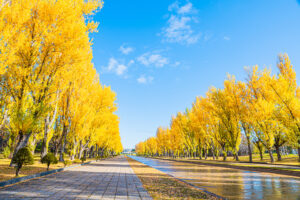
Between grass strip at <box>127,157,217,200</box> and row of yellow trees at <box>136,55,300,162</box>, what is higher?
row of yellow trees at <box>136,55,300,162</box>

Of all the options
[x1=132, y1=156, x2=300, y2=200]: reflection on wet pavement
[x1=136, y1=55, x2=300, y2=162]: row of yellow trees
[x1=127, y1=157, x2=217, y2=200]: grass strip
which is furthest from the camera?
[x1=136, y1=55, x2=300, y2=162]: row of yellow trees

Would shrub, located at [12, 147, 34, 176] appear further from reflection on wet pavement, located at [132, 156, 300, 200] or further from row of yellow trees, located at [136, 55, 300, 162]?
row of yellow trees, located at [136, 55, 300, 162]

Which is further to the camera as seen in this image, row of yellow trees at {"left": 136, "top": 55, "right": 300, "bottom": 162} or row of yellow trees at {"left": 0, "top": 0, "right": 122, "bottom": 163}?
row of yellow trees at {"left": 136, "top": 55, "right": 300, "bottom": 162}

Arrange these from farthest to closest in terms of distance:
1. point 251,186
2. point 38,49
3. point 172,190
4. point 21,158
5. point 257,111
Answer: point 257,111 → point 38,49 → point 21,158 → point 251,186 → point 172,190

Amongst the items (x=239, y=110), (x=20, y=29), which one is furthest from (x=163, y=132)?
(x=20, y=29)

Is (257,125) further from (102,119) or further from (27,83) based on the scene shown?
(27,83)

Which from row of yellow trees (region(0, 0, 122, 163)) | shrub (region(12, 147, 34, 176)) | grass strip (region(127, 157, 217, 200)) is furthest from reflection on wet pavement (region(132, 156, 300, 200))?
row of yellow trees (region(0, 0, 122, 163))

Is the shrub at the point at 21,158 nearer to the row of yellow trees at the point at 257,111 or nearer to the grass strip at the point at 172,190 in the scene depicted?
the grass strip at the point at 172,190

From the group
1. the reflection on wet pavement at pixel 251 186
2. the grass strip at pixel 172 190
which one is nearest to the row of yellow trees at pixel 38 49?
the grass strip at pixel 172 190

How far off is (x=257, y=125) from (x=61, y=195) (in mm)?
24987

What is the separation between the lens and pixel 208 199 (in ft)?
18.0

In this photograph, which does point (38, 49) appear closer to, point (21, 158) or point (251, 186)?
point (21, 158)

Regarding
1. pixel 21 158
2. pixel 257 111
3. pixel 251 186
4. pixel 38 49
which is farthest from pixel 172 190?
pixel 257 111

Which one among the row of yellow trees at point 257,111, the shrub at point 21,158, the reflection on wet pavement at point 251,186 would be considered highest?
the row of yellow trees at point 257,111
